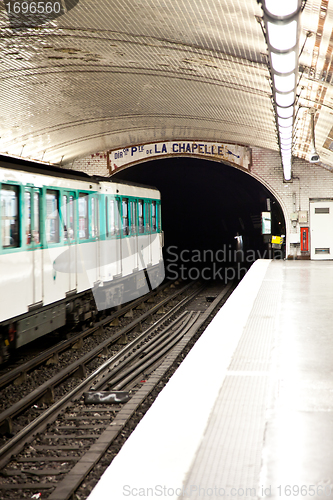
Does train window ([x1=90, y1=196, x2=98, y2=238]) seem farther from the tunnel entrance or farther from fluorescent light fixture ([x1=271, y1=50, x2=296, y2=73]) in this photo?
the tunnel entrance

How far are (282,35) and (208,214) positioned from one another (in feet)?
78.1

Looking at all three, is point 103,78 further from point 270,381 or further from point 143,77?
point 270,381

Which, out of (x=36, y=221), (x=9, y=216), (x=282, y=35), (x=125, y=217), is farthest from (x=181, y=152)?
(x=282, y=35)

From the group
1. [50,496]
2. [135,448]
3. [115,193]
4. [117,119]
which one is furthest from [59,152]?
[135,448]

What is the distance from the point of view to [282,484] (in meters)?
2.08

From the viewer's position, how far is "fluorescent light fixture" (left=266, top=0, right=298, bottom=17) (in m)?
3.57

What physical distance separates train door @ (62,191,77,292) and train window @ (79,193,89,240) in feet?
1.05

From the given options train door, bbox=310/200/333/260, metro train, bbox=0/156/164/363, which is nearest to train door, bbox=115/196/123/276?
metro train, bbox=0/156/164/363

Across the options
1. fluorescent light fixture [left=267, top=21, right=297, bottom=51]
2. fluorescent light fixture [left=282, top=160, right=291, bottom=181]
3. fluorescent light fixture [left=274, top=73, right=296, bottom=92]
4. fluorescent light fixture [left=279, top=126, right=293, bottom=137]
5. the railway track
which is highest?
fluorescent light fixture [left=282, top=160, right=291, bottom=181]

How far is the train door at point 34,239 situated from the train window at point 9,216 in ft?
0.84

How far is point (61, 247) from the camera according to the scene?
27.3 feet

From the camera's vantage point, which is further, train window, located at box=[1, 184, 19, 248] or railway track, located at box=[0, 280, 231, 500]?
train window, located at box=[1, 184, 19, 248]

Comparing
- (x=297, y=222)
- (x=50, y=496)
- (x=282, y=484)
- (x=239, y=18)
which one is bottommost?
(x=50, y=496)

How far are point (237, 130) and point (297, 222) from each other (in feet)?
14.8
